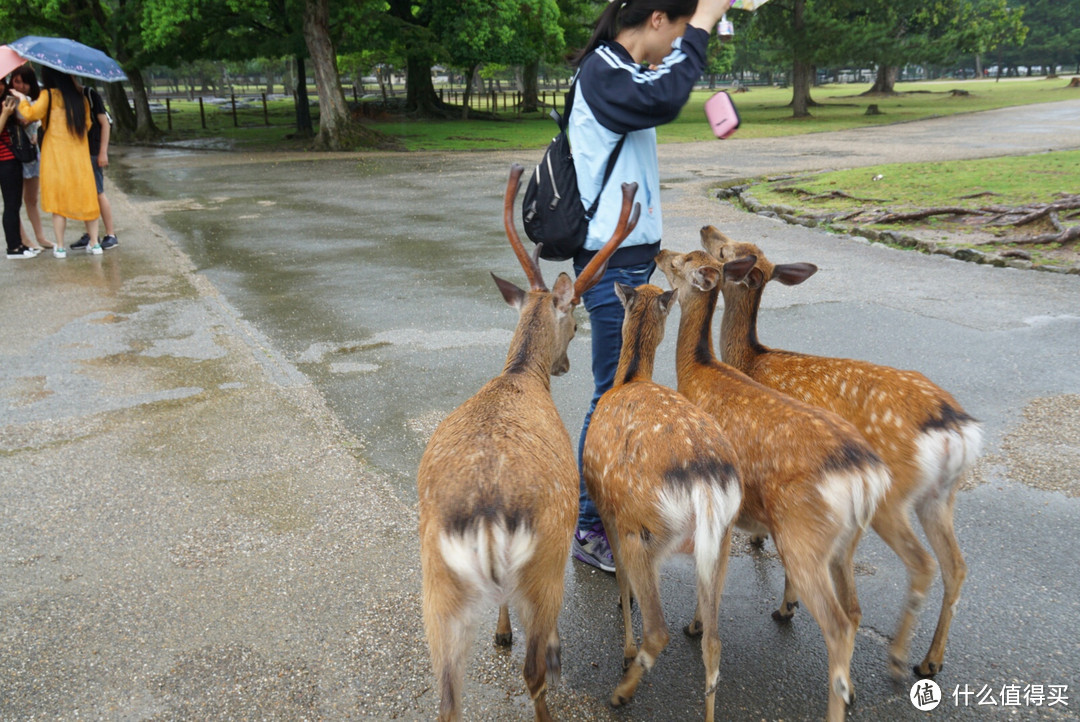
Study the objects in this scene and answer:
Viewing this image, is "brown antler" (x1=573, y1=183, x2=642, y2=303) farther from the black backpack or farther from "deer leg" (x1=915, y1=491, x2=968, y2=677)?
"deer leg" (x1=915, y1=491, x2=968, y2=677)

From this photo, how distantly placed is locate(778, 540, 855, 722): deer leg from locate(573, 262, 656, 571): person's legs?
1.21 m

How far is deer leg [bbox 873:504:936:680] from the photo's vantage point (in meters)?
3.23

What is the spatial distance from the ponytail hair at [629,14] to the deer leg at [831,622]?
2234 millimetres

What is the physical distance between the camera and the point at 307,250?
11.0 m

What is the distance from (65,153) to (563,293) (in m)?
8.75

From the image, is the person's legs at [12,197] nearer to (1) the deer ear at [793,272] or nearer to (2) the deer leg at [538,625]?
(1) the deer ear at [793,272]

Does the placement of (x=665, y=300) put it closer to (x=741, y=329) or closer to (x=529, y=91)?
(x=741, y=329)

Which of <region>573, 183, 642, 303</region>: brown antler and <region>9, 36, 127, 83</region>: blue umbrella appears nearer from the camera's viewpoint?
<region>573, 183, 642, 303</region>: brown antler

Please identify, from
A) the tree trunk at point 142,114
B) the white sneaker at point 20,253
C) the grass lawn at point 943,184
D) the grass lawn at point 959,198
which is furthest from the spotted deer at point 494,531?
the tree trunk at point 142,114

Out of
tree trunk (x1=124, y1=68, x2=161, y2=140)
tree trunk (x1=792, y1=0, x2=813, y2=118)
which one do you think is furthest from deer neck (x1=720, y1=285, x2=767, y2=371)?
tree trunk (x1=792, y1=0, x2=813, y2=118)

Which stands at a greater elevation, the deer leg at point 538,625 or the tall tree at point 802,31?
the tall tree at point 802,31

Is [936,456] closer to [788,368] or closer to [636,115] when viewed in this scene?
[788,368]

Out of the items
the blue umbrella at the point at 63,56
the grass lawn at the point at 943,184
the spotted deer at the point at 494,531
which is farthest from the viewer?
the grass lawn at the point at 943,184

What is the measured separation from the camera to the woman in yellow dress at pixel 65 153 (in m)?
10.0
